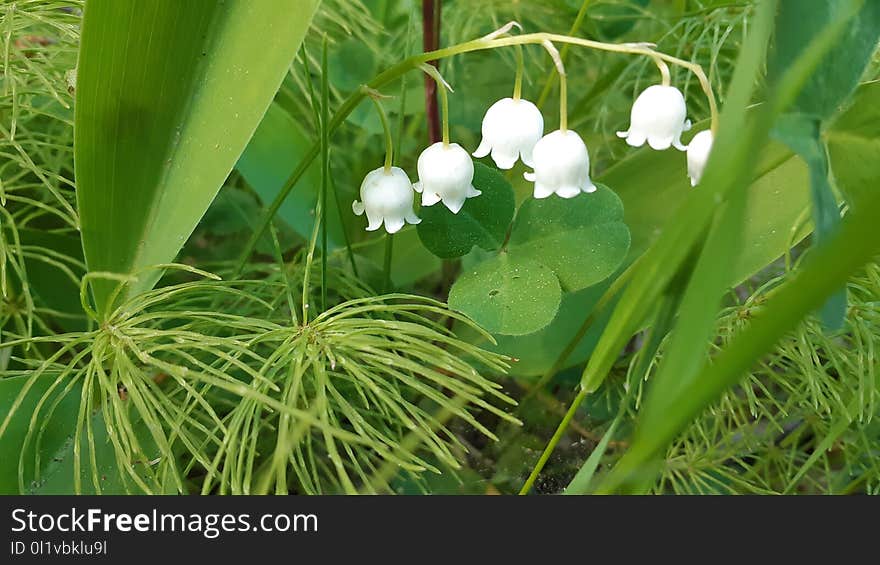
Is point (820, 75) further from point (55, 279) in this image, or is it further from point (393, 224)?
point (55, 279)

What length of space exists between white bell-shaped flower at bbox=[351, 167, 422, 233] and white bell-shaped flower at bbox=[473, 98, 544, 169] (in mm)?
78

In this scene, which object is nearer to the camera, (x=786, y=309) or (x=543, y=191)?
(x=786, y=309)

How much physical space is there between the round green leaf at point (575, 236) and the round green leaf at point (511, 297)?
0.02 metres

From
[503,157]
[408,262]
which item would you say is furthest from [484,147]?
[408,262]

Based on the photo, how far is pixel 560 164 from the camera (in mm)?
560

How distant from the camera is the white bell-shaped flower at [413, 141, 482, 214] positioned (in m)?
0.58

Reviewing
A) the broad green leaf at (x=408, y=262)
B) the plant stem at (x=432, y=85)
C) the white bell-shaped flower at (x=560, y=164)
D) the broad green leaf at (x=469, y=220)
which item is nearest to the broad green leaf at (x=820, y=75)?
the white bell-shaped flower at (x=560, y=164)

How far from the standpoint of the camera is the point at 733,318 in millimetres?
729

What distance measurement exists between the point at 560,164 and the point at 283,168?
474 mm

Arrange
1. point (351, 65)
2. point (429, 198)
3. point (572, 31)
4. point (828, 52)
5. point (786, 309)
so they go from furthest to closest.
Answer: point (351, 65) < point (572, 31) < point (429, 198) < point (828, 52) < point (786, 309)

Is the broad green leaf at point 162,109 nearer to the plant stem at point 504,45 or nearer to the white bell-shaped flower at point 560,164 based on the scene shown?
the plant stem at point 504,45

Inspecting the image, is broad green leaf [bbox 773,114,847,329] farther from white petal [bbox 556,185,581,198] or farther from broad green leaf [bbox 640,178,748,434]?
white petal [bbox 556,185,581,198]

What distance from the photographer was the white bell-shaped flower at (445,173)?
0.58 metres
